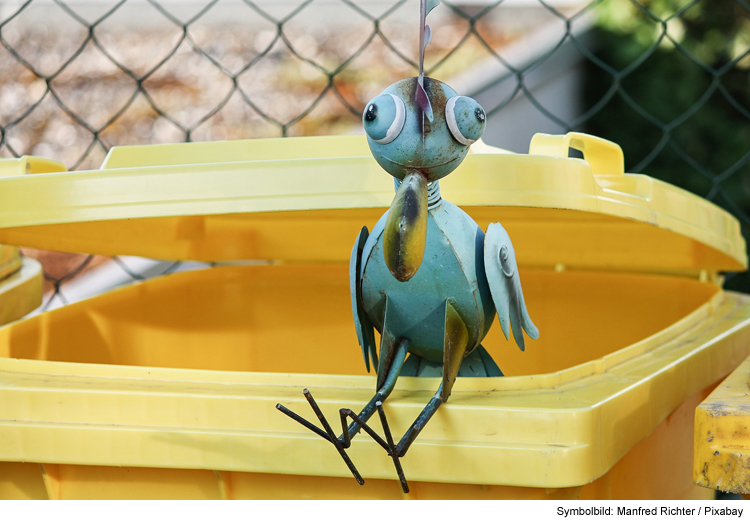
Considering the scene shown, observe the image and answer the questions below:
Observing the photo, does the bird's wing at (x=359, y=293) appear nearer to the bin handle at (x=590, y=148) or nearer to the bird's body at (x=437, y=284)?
the bird's body at (x=437, y=284)

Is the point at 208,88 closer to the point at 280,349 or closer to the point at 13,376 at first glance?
the point at 280,349

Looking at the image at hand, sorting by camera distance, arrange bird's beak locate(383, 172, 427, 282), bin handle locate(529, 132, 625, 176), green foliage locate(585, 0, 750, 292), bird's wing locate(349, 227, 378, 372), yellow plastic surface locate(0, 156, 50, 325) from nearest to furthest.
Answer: bird's beak locate(383, 172, 427, 282)
bird's wing locate(349, 227, 378, 372)
bin handle locate(529, 132, 625, 176)
yellow plastic surface locate(0, 156, 50, 325)
green foliage locate(585, 0, 750, 292)

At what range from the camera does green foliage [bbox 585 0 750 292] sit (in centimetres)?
199

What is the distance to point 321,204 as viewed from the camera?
0.57 metres

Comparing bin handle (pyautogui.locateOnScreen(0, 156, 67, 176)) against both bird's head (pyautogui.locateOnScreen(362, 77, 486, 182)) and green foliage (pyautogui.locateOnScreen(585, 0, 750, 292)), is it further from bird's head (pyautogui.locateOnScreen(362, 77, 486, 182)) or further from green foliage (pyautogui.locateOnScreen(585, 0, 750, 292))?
green foliage (pyautogui.locateOnScreen(585, 0, 750, 292))

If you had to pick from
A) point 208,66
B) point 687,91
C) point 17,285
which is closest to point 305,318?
point 17,285

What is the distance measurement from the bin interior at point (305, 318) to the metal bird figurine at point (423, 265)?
1.49 ft

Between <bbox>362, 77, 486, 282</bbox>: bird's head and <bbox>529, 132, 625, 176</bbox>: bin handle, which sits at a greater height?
<bbox>529, 132, 625, 176</bbox>: bin handle

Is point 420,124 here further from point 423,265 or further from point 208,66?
point 208,66

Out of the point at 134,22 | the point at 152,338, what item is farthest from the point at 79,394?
the point at 134,22

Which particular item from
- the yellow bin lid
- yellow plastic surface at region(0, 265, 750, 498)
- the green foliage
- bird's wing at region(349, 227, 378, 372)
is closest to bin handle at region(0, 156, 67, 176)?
the yellow bin lid

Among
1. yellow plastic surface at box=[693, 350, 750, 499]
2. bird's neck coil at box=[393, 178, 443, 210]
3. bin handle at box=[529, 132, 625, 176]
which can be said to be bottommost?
yellow plastic surface at box=[693, 350, 750, 499]

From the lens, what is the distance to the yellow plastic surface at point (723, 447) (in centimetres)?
44

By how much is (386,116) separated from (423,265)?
12 centimetres
